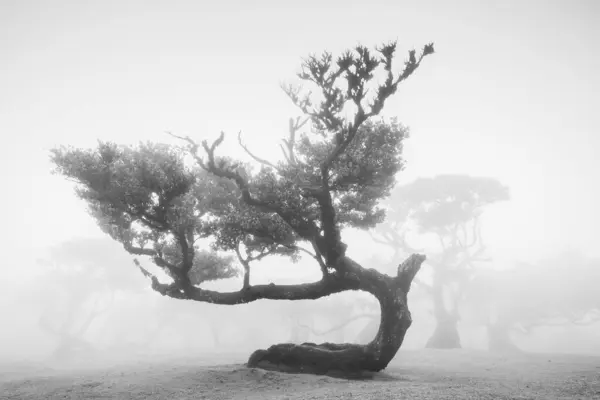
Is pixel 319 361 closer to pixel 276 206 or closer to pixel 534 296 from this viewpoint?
pixel 276 206

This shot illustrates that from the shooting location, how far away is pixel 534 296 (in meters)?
48.3

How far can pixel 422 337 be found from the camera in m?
78.4

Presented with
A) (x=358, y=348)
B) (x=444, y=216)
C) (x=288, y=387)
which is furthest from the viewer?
(x=444, y=216)

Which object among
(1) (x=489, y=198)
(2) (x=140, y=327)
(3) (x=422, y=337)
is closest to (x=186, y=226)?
(1) (x=489, y=198)

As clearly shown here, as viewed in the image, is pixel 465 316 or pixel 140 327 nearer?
pixel 465 316

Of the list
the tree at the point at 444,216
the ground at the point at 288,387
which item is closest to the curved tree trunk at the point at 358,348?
the ground at the point at 288,387

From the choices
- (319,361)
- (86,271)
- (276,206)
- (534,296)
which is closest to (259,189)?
(276,206)

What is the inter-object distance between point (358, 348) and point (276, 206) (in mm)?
7498

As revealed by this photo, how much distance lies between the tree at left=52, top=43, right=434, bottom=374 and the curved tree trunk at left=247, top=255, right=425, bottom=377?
0.04 meters

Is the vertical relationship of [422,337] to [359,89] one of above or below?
below

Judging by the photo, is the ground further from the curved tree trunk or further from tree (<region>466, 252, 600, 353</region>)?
tree (<region>466, 252, 600, 353</region>)

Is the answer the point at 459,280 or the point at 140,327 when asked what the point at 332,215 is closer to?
the point at 459,280

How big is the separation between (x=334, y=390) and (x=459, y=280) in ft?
133

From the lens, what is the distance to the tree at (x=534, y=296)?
151 feet
